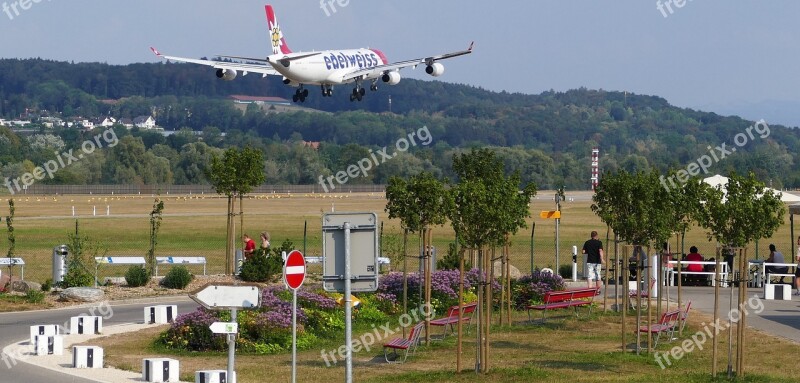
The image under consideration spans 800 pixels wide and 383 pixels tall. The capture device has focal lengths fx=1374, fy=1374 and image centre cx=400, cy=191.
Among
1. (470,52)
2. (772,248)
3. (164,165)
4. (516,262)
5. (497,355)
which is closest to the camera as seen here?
(497,355)

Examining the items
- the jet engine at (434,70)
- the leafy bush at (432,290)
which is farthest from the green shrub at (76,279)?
the jet engine at (434,70)

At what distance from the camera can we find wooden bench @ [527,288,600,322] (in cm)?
3109

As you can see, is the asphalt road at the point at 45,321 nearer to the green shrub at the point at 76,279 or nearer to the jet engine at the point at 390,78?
the green shrub at the point at 76,279

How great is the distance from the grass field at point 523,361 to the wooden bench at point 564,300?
1513 mm

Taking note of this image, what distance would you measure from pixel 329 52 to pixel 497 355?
43067mm

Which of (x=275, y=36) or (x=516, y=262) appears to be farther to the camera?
(x=275, y=36)

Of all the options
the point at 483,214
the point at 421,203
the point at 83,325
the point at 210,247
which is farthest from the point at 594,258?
the point at 210,247

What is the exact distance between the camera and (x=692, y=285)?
Result: 41594mm

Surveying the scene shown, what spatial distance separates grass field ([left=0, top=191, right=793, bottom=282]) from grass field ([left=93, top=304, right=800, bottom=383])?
719 inches

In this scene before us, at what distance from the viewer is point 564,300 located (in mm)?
32531

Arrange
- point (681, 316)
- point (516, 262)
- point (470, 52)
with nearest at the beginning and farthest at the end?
1. point (681, 316)
2. point (516, 262)
3. point (470, 52)

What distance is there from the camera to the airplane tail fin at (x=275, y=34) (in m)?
69.6

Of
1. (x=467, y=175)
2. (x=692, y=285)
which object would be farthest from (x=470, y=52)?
(x=467, y=175)

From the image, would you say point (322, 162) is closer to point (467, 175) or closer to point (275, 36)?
point (275, 36)
